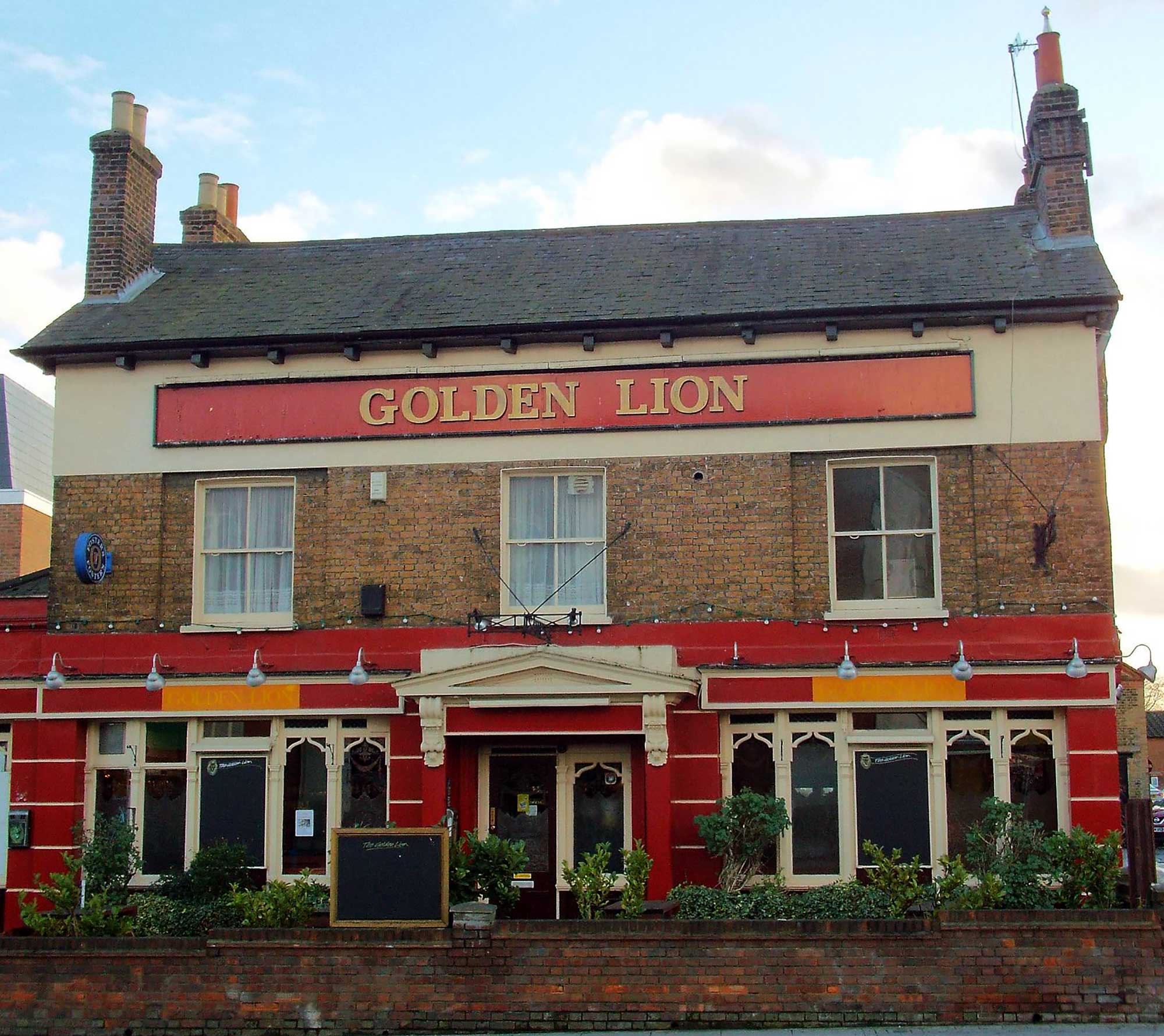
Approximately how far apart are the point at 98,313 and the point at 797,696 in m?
10.9

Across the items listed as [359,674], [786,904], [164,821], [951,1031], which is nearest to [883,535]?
[786,904]

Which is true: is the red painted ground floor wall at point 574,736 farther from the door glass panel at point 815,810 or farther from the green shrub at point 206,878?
the green shrub at point 206,878

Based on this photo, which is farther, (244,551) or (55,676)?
(244,551)

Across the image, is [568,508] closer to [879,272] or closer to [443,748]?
[443,748]

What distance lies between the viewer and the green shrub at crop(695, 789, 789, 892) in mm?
14023

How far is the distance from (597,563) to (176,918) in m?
6.38

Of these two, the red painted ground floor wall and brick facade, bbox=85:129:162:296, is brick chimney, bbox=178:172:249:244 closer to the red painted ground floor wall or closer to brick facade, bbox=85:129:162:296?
brick facade, bbox=85:129:162:296

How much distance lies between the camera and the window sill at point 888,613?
15.1 metres

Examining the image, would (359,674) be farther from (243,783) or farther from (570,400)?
(570,400)

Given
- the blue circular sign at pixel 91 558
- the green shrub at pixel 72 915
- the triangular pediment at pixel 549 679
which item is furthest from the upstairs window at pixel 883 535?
the blue circular sign at pixel 91 558

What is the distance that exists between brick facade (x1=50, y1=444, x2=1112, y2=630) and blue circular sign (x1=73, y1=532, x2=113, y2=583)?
0.20 metres

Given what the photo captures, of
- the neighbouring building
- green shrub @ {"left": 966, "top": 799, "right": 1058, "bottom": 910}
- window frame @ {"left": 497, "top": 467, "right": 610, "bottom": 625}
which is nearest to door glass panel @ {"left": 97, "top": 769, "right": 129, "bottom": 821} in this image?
window frame @ {"left": 497, "top": 467, "right": 610, "bottom": 625}

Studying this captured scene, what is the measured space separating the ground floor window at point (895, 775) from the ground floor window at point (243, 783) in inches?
186

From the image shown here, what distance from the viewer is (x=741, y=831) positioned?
14.1 meters
